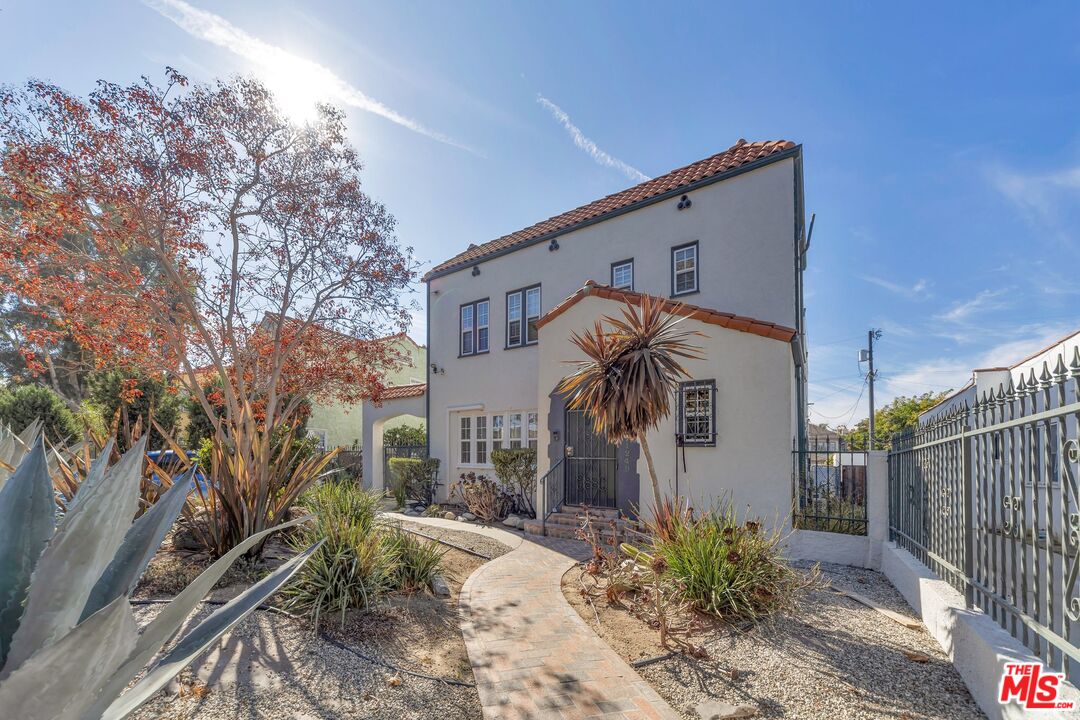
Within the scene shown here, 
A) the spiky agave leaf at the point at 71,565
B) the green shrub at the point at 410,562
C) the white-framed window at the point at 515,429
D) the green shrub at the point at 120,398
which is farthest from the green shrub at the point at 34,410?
the spiky agave leaf at the point at 71,565

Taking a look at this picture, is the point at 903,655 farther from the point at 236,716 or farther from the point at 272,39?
the point at 272,39

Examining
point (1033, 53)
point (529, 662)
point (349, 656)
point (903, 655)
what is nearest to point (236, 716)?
point (349, 656)

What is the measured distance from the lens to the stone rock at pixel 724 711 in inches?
143

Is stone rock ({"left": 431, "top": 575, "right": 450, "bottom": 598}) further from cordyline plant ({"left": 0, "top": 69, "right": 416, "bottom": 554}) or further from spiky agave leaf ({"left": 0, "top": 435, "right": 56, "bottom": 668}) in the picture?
spiky agave leaf ({"left": 0, "top": 435, "right": 56, "bottom": 668})

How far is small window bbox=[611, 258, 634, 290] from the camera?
41.3 ft

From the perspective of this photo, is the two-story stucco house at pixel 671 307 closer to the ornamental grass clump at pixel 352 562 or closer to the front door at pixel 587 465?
the front door at pixel 587 465

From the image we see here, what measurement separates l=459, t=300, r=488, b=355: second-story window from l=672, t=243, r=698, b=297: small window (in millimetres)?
5945

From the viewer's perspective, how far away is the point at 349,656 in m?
4.30

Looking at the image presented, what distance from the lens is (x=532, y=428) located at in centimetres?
1398

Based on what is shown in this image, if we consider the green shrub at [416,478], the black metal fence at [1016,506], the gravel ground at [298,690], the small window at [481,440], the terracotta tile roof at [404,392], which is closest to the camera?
the black metal fence at [1016,506]

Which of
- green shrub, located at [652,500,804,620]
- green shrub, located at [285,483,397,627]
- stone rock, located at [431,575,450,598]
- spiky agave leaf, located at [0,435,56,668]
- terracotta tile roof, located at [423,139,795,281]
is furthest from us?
terracotta tile roof, located at [423,139,795,281]

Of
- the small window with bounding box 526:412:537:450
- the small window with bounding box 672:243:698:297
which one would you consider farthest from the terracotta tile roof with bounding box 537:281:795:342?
the small window with bounding box 526:412:537:450

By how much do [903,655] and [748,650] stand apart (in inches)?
50.6

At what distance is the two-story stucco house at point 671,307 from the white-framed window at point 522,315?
4cm
